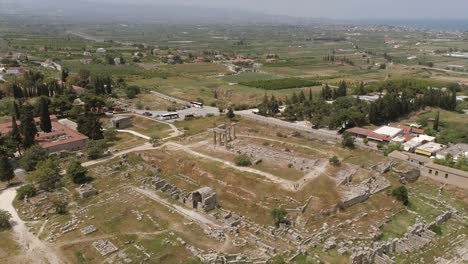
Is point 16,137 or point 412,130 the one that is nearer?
point 16,137

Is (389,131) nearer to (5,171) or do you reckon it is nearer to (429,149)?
(429,149)

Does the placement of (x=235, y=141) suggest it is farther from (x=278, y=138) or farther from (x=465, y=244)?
(x=465, y=244)

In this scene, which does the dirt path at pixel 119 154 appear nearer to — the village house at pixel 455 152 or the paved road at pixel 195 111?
the paved road at pixel 195 111

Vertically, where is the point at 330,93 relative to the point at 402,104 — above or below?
below

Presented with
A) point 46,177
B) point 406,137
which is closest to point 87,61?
point 46,177

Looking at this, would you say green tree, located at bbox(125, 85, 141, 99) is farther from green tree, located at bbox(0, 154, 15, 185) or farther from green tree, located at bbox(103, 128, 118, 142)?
green tree, located at bbox(0, 154, 15, 185)

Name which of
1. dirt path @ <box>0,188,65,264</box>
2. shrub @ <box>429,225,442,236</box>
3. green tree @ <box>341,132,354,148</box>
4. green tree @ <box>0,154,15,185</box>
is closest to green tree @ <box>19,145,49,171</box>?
green tree @ <box>0,154,15,185</box>
